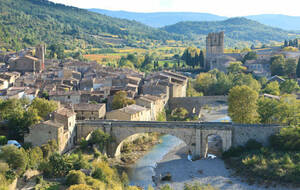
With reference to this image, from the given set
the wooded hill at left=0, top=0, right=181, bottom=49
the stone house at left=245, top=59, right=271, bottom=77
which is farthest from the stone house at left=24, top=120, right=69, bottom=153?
the wooded hill at left=0, top=0, right=181, bottom=49

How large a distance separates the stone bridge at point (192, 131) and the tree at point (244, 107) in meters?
3.96

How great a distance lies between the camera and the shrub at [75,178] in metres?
25.3

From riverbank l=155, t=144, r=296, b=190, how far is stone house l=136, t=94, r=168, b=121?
312 inches

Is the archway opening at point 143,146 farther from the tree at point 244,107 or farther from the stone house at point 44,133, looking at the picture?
the stone house at point 44,133

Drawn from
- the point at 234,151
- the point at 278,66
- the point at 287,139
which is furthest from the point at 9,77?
the point at 278,66

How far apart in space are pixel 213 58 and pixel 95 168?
58268 millimetres

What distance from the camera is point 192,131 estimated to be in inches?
1318

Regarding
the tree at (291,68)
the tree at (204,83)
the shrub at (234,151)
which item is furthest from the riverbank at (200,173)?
the tree at (291,68)

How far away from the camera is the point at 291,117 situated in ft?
112

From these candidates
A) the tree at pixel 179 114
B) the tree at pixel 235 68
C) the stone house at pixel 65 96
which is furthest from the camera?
the tree at pixel 235 68

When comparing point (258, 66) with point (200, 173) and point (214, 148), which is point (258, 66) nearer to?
point (214, 148)

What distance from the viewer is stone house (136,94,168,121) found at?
41188 mm

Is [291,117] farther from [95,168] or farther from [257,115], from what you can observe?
[95,168]

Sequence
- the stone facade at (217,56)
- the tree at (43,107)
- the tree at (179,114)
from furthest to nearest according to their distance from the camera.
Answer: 1. the stone facade at (217,56)
2. the tree at (179,114)
3. the tree at (43,107)
